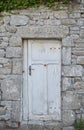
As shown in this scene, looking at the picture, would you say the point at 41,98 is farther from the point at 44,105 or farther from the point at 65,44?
the point at 65,44

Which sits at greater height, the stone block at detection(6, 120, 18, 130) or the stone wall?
the stone wall

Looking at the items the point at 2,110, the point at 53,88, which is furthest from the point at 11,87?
the point at 53,88

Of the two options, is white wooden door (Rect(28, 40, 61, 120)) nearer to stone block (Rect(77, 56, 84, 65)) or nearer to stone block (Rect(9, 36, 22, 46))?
stone block (Rect(9, 36, 22, 46))

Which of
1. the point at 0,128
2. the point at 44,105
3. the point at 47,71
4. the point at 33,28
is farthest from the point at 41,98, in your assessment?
the point at 33,28

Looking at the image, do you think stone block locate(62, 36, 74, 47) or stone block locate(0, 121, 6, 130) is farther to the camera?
stone block locate(0, 121, 6, 130)

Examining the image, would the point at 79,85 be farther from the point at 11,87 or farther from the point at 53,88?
the point at 11,87

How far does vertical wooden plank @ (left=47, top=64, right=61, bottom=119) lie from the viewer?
6.36 m

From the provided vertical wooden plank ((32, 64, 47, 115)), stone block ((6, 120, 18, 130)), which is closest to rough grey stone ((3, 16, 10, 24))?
vertical wooden plank ((32, 64, 47, 115))

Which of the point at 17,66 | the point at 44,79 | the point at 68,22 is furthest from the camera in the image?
the point at 44,79

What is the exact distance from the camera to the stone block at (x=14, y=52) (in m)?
6.19

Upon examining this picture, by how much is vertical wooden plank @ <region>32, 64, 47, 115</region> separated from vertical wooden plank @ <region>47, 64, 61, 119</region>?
0.32 ft

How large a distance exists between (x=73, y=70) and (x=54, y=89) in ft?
1.82

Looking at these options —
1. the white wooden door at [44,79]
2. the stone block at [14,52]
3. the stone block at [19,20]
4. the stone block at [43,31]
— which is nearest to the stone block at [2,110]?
the white wooden door at [44,79]

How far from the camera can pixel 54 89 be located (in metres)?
6.40
